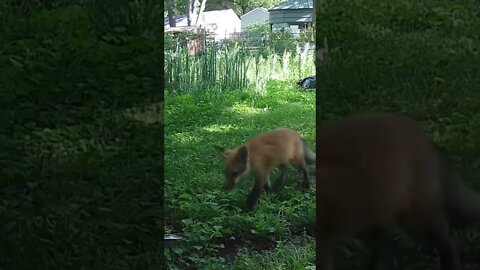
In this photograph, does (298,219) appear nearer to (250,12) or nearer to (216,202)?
(216,202)

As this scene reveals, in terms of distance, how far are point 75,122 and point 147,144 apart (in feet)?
1.06

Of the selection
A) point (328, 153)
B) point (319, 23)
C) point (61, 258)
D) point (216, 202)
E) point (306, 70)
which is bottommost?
point (61, 258)

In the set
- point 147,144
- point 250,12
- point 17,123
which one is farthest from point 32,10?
point 250,12

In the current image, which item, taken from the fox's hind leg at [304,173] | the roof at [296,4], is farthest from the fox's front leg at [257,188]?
the roof at [296,4]

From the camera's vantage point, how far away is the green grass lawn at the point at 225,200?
2994 millimetres

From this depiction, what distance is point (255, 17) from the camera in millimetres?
2992

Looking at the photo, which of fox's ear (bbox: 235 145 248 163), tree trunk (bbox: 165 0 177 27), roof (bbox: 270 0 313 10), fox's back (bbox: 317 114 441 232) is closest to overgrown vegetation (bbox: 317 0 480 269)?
fox's back (bbox: 317 114 441 232)

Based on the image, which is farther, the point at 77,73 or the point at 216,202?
the point at 216,202

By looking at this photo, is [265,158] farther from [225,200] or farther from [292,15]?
[292,15]

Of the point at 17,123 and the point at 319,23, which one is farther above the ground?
the point at 319,23

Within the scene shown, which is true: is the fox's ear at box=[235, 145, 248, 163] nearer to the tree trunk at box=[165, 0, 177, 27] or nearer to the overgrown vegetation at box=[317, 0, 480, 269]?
the overgrown vegetation at box=[317, 0, 480, 269]

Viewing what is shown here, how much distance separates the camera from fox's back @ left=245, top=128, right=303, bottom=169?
117 inches

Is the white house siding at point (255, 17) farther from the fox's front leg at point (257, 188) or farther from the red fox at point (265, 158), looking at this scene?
the fox's front leg at point (257, 188)

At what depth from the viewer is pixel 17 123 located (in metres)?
2.86
